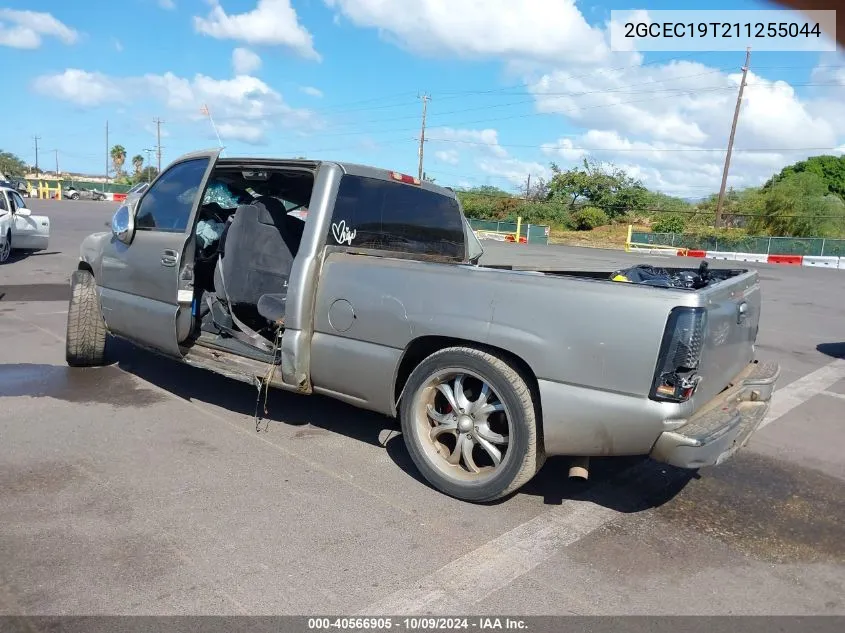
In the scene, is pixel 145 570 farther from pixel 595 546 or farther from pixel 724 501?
pixel 724 501

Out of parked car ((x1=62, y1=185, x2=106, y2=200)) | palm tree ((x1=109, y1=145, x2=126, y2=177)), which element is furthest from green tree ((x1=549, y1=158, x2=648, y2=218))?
palm tree ((x1=109, y1=145, x2=126, y2=177))

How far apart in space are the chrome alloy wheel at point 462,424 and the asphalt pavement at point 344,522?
0.23 meters

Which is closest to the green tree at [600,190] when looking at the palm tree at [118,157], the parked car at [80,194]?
the parked car at [80,194]

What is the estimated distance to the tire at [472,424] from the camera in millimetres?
3578

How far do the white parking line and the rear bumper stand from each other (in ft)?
5.75

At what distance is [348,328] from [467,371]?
851 millimetres

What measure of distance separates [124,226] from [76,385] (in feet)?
4.68

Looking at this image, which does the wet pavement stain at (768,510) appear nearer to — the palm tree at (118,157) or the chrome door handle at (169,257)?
the chrome door handle at (169,257)

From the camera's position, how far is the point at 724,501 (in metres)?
4.11

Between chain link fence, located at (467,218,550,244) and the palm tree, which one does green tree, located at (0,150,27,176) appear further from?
chain link fence, located at (467,218,550,244)

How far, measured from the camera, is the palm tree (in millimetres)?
107938

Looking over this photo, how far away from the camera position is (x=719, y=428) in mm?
3412

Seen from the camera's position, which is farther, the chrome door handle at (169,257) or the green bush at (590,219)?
the green bush at (590,219)

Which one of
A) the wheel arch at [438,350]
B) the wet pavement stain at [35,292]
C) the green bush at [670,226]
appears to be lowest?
the wet pavement stain at [35,292]
